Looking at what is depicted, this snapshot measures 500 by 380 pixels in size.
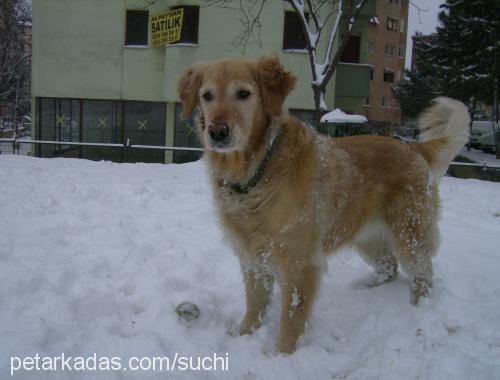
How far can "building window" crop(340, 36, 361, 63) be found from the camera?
19.0 meters

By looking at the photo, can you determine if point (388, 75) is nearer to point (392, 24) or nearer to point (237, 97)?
point (392, 24)

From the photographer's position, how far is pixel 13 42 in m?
24.1

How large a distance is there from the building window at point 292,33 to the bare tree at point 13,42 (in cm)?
1526

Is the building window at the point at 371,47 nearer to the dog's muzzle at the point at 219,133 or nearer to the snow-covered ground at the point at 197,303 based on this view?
the snow-covered ground at the point at 197,303

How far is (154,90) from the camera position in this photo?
1769 centimetres

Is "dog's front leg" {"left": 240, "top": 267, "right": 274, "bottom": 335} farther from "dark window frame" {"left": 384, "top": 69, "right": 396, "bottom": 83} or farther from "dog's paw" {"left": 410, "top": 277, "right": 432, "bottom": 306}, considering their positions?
"dark window frame" {"left": 384, "top": 69, "right": 396, "bottom": 83}

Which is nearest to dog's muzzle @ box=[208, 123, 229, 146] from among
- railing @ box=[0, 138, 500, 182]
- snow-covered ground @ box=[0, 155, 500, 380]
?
snow-covered ground @ box=[0, 155, 500, 380]

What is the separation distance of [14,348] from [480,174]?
1322 cm

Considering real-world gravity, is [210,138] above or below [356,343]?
above

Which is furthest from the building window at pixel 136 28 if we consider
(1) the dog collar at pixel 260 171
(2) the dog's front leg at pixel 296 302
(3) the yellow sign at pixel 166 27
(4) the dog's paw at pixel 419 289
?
(2) the dog's front leg at pixel 296 302

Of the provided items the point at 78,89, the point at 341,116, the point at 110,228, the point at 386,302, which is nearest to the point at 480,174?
the point at 341,116

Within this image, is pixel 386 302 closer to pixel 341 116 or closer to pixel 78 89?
pixel 341 116

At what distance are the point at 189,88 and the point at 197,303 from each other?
1.79 meters

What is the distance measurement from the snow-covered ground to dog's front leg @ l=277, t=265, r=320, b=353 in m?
0.11
